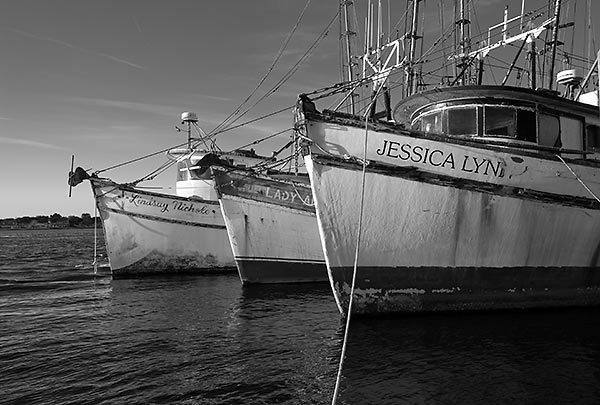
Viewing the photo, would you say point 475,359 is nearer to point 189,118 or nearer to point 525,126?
point 525,126

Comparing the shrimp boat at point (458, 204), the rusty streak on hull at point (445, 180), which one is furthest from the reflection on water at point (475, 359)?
the rusty streak on hull at point (445, 180)

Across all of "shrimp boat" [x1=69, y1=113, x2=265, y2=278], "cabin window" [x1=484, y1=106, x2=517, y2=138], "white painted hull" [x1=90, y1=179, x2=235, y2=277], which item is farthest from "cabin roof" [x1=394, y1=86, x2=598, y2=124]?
"white painted hull" [x1=90, y1=179, x2=235, y2=277]

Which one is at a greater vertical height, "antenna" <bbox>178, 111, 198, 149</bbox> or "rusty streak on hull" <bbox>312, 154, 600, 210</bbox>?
"antenna" <bbox>178, 111, 198, 149</bbox>

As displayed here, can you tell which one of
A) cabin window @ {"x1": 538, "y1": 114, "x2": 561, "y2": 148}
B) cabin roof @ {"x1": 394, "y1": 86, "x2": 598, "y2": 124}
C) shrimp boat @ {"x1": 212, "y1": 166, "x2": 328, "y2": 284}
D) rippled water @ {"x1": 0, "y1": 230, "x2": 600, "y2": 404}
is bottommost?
rippled water @ {"x1": 0, "y1": 230, "x2": 600, "y2": 404}

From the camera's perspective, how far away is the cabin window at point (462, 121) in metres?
9.27

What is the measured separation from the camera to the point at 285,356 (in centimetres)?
725

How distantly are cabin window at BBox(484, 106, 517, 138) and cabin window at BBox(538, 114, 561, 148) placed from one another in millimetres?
680

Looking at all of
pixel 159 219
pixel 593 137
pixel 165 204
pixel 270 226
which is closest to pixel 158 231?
pixel 159 219

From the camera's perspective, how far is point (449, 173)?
27.7ft

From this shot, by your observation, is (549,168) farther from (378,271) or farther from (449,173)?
(378,271)

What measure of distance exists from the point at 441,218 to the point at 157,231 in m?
13.0

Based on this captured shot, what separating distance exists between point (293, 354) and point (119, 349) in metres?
3.08

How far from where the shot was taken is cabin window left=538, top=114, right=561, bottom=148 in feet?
30.7

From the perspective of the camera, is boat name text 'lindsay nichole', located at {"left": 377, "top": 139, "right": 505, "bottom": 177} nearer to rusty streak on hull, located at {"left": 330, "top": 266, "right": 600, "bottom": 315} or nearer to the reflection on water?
rusty streak on hull, located at {"left": 330, "top": 266, "right": 600, "bottom": 315}
